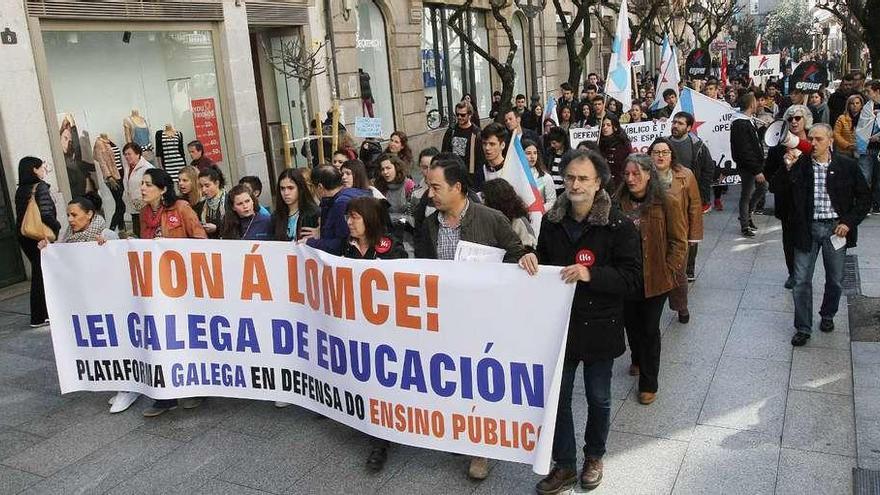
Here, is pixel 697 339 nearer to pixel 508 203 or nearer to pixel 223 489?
pixel 508 203

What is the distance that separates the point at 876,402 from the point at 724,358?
3.68ft

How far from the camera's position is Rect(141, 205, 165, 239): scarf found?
5754mm

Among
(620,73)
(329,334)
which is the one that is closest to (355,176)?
(329,334)

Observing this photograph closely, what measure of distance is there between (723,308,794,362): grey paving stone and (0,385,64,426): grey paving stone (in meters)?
5.11

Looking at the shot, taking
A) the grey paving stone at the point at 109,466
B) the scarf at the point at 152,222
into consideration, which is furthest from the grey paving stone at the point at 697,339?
the scarf at the point at 152,222

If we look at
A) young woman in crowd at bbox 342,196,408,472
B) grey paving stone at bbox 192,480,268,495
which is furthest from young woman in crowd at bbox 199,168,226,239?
grey paving stone at bbox 192,480,268,495

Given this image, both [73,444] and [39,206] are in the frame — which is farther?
[39,206]

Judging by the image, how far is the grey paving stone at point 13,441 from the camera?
201 inches

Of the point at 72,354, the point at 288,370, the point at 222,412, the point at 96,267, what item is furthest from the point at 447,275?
the point at 72,354

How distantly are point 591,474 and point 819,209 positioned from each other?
306cm

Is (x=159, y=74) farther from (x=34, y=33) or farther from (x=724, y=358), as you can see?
(x=724, y=358)

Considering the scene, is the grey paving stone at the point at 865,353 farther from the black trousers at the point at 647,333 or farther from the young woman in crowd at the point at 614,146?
the young woman in crowd at the point at 614,146

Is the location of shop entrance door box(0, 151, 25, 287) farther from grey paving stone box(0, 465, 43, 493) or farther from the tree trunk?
the tree trunk

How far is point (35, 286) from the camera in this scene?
7.72m
